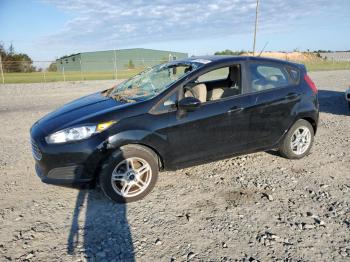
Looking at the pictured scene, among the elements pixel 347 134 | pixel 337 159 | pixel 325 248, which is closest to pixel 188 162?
pixel 325 248

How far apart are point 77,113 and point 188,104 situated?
144cm

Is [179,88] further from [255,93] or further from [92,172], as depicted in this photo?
[92,172]

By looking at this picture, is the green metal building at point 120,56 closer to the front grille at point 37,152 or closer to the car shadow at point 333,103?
the car shadow at point 333,103

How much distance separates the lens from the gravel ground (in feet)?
9.41

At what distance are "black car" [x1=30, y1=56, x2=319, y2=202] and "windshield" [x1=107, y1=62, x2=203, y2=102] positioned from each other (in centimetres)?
2

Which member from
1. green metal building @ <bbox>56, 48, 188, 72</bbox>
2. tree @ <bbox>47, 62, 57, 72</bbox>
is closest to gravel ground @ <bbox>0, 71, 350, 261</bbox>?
tree @ <bbox>47, 62, 57, 72</bbox>

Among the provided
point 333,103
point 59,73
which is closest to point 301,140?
point 333,103

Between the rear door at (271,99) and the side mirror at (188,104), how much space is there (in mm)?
990

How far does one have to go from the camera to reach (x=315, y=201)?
12.3 feet

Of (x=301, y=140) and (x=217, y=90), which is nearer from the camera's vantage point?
(x=217, y=90)

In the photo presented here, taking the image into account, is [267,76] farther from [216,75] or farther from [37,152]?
[37,152]

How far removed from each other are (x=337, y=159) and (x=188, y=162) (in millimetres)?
2735

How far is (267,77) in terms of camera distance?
466 centimetres

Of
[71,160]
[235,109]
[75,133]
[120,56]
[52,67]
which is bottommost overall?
[71,160]
